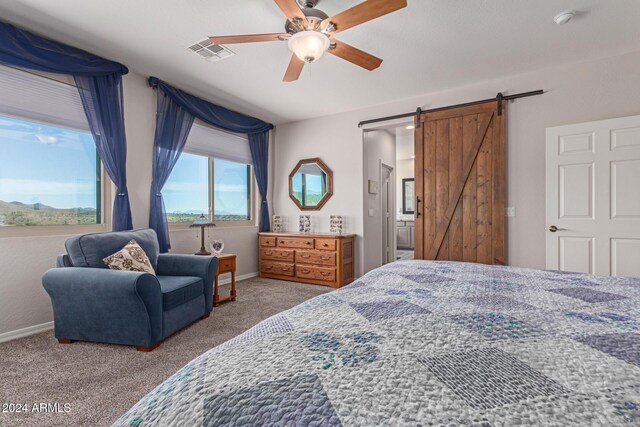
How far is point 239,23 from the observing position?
8.39 ft

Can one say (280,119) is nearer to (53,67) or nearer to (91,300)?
(53,67)

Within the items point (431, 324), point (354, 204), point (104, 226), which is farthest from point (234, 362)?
point (354, 204)

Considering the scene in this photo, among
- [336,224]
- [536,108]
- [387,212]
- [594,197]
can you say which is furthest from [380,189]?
[594,197]

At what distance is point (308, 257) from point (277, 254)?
0.56 metres

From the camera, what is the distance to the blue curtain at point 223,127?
3561mm

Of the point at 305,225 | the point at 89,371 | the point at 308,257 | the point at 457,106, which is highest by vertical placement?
the point at 457,106

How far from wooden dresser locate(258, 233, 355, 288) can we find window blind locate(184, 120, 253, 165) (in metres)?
1.30

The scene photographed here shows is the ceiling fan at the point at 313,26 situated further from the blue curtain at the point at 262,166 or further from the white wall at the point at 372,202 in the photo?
the blue curtain at the point at 262,166

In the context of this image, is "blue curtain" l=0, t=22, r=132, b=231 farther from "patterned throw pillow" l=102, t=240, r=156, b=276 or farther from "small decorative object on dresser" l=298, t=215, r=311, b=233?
"small decorative object on dresser" l=298, t=215, r=311, b=233

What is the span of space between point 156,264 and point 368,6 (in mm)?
2839

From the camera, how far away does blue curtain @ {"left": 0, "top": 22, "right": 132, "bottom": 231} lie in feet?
8.39

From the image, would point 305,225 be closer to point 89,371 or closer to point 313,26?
point 313,26

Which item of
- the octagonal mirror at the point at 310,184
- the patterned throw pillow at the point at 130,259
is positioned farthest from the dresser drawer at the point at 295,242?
the patterned throw pillow at the point at 130,259

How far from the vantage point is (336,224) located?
4.68 meters
